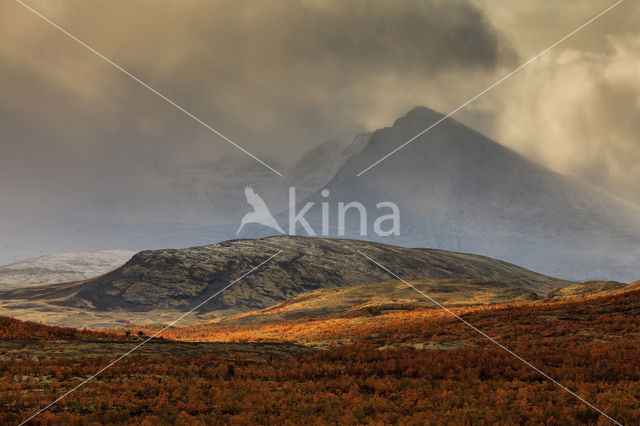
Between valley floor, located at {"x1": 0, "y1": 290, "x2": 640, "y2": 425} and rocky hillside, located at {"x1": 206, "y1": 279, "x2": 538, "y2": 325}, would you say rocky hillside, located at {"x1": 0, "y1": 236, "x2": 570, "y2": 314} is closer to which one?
rocky hillside, located at {"x1": 206, "y1": 279, "x2": 538, "y2": 325}

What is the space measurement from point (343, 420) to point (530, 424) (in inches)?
191

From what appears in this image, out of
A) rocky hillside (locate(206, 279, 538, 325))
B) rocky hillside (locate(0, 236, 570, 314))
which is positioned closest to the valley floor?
rocky hillside (locate(206, 279, 538, 325))

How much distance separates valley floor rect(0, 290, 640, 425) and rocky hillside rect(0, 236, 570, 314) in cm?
9322

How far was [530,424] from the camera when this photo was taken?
40.2 feet

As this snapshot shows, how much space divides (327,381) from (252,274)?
127 m

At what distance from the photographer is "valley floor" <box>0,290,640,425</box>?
512 inches

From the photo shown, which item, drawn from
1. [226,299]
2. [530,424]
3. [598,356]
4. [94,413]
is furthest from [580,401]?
[226,299]

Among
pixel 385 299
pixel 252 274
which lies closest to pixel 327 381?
pixel 385 299

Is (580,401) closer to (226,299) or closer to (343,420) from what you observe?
(343,420)

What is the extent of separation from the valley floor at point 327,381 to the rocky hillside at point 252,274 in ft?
306

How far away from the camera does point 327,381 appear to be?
58.2ft

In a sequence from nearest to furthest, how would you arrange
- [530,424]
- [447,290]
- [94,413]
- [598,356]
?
1. [530,424]
2. [94,413]
3. [598,356]
4. [447,290]

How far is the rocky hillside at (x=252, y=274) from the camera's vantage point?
416ft

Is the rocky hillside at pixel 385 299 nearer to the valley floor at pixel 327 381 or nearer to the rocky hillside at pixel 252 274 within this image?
the rocky hillside at pixel 252 274
